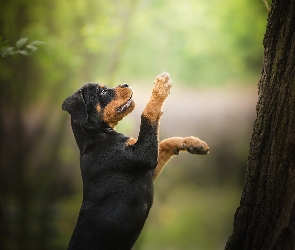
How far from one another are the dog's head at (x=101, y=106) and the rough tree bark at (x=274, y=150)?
78 cm

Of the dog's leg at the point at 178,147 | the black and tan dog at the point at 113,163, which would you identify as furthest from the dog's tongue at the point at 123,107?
the dog's leg at the point at 178,147

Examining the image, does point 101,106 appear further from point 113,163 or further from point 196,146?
point 196,146

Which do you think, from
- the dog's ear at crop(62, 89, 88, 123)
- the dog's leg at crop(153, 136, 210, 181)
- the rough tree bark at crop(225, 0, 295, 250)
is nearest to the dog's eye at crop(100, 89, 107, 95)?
the dog's ear at crop(62, 89, 88, 123)

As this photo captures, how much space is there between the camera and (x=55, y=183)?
20.6ft

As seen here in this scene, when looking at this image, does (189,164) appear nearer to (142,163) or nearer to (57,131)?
(57,131)

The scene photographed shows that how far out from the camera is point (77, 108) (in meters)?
2.37

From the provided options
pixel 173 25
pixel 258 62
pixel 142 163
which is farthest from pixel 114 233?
pixel 258 62

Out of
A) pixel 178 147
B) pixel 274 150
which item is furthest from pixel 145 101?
pixel 274 150

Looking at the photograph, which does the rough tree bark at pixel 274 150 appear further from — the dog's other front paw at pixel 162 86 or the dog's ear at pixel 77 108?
the dog's ear at pixel 77 108

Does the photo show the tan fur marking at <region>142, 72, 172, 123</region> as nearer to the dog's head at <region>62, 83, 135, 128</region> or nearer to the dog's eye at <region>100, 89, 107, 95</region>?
the dog's head at <region>62, 83, 135, 128</region>

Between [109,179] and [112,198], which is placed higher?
[109,179]

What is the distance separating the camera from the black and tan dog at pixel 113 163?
229 centimetres

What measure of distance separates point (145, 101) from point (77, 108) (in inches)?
118

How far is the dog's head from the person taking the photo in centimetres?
235
